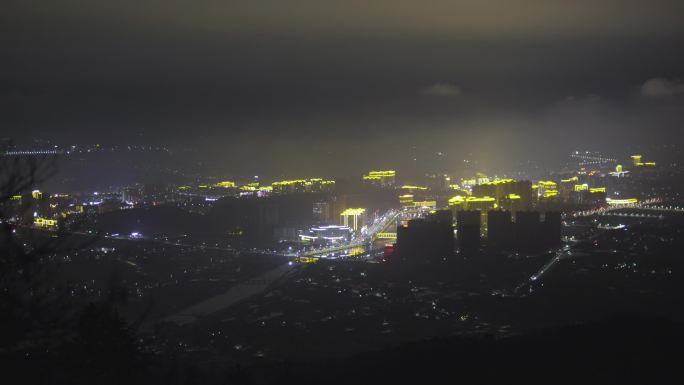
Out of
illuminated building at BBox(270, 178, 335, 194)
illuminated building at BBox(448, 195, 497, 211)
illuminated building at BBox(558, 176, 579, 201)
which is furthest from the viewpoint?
illuminated building at BBox(270, 178, 335, 194)

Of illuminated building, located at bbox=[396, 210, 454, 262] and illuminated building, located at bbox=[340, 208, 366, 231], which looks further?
illuminated building, located at bbox=[340, 208, 366, 231]

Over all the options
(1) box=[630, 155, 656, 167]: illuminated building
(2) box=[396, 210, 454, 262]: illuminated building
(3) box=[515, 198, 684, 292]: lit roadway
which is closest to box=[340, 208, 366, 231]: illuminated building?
(2) box=[396, 210, 454, 262]: illuminated building

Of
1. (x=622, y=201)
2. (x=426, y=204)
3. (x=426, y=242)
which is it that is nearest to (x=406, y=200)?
(x=426, y=204)

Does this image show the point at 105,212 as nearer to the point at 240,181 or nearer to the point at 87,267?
the point at 87,267

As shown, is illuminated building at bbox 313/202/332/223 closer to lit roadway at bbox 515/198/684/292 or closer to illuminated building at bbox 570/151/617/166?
lit roadway at bbox 515/198/684/292

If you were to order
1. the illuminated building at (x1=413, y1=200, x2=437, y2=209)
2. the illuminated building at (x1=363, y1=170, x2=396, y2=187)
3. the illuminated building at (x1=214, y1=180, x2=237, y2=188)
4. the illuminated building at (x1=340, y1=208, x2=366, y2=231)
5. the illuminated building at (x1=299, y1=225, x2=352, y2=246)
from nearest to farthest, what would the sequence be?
the illuminated building at (x1=299, y1=225, x2=352, y2=246), the illuminated building at (x1=340, y1=208, x2=366, y2=231), the illuminated building at (x1=413, y1=200, x2=437, y2=209), the illuminated building at (x1=363, y1=170, x2=396, y2=187), the illuminated building at (x1=214, y1=180, x2=237, y2=188)

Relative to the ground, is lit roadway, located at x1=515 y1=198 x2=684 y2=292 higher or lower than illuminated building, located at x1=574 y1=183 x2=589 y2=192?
lower
